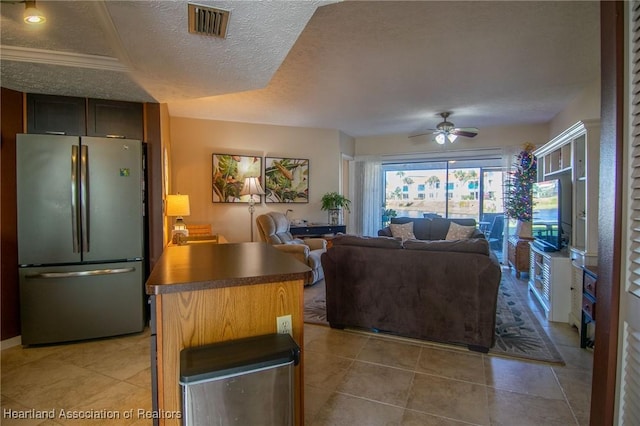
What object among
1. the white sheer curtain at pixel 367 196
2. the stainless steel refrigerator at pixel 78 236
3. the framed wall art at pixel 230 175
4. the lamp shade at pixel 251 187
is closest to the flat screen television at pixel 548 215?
the white sheer curtain at pixel 367 196

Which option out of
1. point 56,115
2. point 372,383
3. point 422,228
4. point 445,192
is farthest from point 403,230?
point 56,115

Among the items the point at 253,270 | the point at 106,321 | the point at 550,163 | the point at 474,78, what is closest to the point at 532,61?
the point at 474,78

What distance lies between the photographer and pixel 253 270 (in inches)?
65.4

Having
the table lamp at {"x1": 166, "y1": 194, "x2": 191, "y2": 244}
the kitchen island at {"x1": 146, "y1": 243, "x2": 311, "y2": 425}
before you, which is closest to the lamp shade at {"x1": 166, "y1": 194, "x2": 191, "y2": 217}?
the table lamp at {"x1": 166, "y1": 194, "x2": 191, "y2": 244}

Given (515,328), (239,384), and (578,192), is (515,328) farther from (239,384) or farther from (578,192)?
(239,384)

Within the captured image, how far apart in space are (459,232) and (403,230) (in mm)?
958

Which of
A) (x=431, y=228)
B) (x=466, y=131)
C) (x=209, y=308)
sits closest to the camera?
(x=209, y=308)

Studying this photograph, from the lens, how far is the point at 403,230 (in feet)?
20.2

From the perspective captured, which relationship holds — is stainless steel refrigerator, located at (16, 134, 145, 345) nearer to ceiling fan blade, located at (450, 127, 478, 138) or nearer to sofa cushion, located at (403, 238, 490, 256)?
sofa cushion, located at (403, 238, 490, 256)

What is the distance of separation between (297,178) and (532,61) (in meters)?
4.00

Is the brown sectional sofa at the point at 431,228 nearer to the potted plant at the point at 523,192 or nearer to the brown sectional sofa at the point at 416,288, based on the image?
the potted plant at the point at 523,192

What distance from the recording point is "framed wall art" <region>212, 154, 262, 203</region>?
577 centimetres

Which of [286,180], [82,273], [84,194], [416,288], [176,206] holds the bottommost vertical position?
[416,288]

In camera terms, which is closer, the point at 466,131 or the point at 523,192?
the point at 466,131
